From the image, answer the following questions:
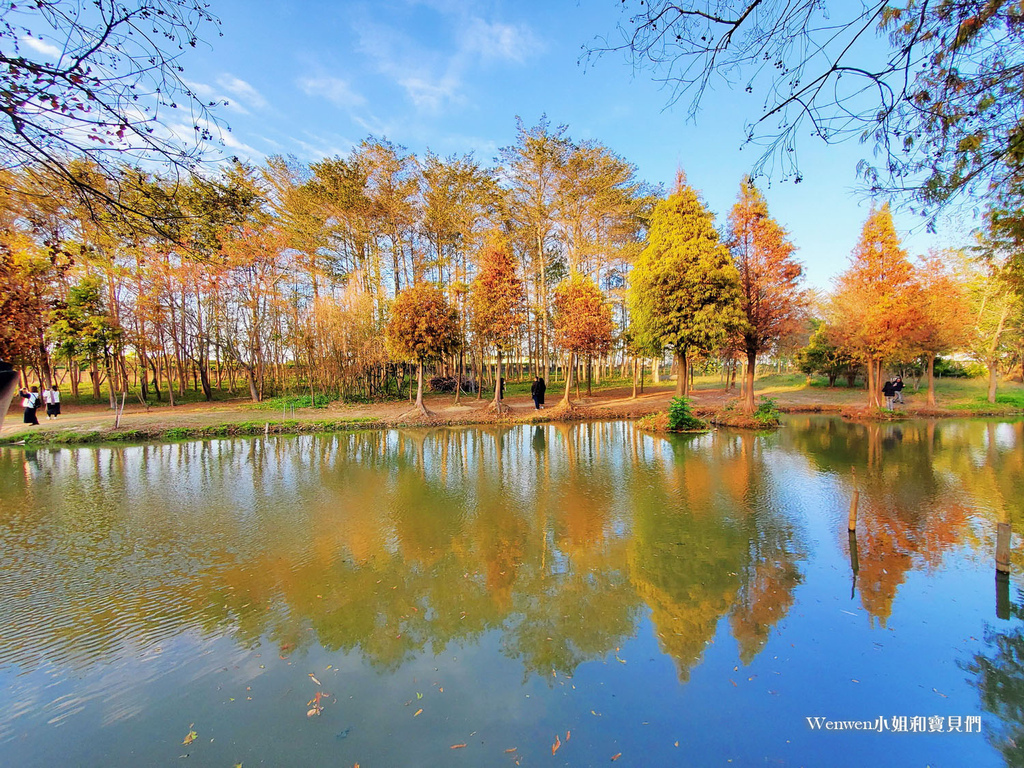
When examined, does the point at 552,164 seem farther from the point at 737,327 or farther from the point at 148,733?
the point at 148,733

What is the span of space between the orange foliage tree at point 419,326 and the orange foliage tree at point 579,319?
4772 millimetres

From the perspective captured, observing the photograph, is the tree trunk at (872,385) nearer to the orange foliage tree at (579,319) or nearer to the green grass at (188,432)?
the orange foliage tree at (579,319)

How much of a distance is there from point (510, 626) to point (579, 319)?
15214mm

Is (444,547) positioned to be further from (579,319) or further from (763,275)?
(763,275)

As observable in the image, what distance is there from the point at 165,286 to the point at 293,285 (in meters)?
5.26

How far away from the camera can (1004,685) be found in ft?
10.5

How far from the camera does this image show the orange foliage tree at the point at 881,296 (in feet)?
53.9

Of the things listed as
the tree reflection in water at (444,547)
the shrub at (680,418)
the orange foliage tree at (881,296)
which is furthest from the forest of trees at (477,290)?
the tree reflection in water at (444,547)

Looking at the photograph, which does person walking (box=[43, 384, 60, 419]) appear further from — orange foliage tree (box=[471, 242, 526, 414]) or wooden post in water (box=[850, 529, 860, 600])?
wooden post in water (box=[850, 529, 860, 600])

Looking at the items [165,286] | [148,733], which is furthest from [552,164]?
[148,733]

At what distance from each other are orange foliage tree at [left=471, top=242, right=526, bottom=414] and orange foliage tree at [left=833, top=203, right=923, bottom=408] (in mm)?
13063

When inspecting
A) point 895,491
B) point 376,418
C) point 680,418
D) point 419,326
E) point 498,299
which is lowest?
point 895,491

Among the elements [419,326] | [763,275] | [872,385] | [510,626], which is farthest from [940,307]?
[510,626]

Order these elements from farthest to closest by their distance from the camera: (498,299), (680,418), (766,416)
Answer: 1. (498,299)
2. (766,416)
3. (680,418)
